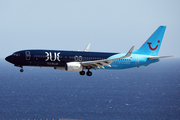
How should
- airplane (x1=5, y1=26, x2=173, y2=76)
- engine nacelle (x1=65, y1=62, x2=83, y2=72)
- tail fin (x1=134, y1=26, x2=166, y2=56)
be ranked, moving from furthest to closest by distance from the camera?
tail fin (x1=134, y1=26, x2=166, y2=56) < airplane (x1=5, y1=26, x2=173, y2=76) < engine nacelle (x1=65, y1=62, x2=83, y2=72)

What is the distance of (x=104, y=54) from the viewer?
74062mm

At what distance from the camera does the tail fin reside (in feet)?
Result: 266

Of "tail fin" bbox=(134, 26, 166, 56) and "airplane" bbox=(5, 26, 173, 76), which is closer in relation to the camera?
"airplane" bbox=(5, 26, 173, 76)

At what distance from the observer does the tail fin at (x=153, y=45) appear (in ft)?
266

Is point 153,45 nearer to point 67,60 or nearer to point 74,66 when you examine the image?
point 74,66

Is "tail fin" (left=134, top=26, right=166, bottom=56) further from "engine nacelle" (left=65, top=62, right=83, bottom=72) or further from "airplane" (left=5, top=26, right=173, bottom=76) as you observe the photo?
"engine nacelle" (left=65, top=62, right=83, bottom=72)

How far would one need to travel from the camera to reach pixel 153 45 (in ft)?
268

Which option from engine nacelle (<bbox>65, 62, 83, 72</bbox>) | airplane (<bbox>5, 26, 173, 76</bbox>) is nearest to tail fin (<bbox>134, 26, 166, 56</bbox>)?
airplane (<bbox>5, 26, 173, 76</bbox>)

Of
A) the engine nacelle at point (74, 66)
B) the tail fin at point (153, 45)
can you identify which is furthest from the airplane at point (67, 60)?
the tail fin at point (153, 45)

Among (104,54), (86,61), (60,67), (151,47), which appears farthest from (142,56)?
(60,67)

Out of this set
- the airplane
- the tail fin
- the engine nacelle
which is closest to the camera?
the engine nacelle

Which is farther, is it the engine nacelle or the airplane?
the airplane

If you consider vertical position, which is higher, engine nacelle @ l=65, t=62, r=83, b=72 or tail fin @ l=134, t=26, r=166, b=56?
tail fin @ l=134, t=26, r=166, b=56

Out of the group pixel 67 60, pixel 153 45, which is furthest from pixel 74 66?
pixel 153 45
